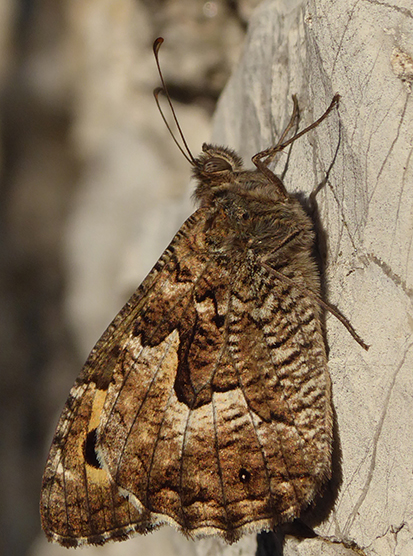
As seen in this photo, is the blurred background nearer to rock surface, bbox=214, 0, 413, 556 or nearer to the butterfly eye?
the butterfly eye

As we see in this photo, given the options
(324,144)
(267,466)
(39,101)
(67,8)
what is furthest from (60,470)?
(67,8)

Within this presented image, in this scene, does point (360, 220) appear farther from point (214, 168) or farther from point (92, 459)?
point (92, 459)

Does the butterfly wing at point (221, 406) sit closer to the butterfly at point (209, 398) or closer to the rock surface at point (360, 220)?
the butterfly at point (209, 398)

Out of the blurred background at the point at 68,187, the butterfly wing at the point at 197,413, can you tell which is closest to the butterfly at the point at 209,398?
the butterfly wing at the point at 197,413

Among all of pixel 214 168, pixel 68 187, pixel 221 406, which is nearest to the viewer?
pixel 221 406

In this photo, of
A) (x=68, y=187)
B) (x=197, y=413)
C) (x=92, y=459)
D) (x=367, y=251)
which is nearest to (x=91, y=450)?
(x=92, y=459)
